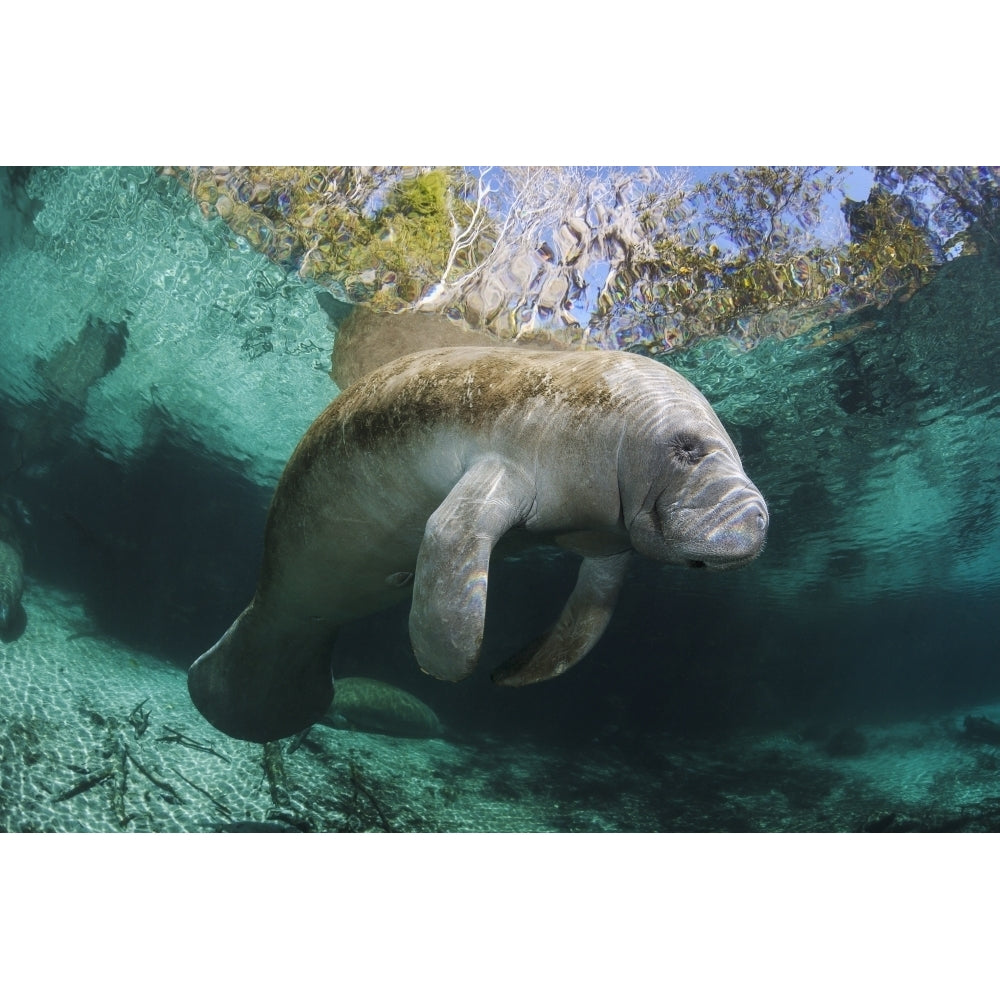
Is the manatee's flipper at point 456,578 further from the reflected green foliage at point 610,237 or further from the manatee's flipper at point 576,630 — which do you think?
the reflected green foliage at point 610,237

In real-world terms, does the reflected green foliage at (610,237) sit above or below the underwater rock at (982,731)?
above

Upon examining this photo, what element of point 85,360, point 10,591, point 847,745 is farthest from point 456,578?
point 847,745

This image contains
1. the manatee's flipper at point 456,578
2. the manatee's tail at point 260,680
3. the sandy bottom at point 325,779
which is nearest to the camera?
the manatee's flipper at point 456,578

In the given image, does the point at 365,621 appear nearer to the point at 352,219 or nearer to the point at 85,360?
the point at 85,360

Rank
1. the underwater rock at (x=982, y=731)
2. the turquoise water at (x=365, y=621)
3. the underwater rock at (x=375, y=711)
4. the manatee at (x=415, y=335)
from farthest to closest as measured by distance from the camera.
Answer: the underwater rock at (x=982, y=731) < the underwater rock at (x=375, y=711) < the manatee at (x=415, y=335) < the turquoise water at (x=365, y=621)

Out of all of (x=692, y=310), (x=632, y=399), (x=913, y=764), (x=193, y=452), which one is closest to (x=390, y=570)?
(x=632, y=399)

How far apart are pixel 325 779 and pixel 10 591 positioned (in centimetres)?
667

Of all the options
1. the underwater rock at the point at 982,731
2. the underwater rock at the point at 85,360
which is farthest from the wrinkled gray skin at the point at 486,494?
the underwater rock at the point at 982,731

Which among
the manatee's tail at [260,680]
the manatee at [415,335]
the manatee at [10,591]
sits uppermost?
the manatee at [415,335]

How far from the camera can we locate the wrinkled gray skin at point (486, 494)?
2.28 meters

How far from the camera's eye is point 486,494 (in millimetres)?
2475

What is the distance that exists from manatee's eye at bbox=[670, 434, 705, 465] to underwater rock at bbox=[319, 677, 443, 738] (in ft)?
26.5

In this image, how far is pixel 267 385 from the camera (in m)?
10.4

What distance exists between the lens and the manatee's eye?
7.47ft
